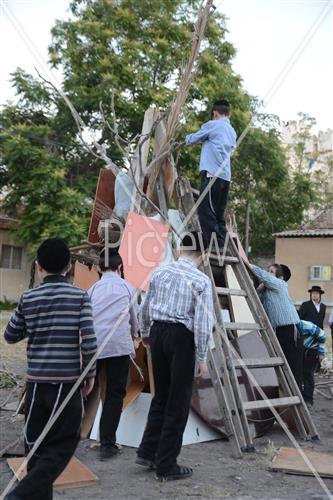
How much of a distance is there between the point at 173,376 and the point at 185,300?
0.55 m

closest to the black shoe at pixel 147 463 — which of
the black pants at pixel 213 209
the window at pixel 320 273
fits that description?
the black pants at pixel 213 209

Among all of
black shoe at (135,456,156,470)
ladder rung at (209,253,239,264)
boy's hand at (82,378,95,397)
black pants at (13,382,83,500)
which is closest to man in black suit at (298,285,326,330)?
ladder rung at (209,253,239,264)

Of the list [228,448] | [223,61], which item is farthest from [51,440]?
[223,61]

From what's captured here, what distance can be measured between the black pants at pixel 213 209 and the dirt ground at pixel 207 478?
2.00 m

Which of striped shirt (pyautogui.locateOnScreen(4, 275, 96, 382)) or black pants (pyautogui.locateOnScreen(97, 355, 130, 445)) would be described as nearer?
striped shirt (pyautogui.locateOnScreen(4, 275, 96, 382))

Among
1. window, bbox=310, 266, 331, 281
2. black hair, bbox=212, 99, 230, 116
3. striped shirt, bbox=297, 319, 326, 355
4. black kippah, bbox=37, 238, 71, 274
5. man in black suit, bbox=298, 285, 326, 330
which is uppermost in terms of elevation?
black hair, bbox=212, 99, 230, 116

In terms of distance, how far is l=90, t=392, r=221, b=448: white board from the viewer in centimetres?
526

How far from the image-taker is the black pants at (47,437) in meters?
3.24

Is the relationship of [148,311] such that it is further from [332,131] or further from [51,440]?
[332,131]

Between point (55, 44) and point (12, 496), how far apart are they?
58.5ft

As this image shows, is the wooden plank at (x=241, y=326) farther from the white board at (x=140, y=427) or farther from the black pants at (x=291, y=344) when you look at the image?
the white board at (x=140, y=427)

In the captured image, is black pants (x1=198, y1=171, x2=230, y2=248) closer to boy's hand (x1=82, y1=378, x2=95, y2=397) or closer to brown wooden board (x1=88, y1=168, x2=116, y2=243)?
brown wooden board (x1=88, y1=168, x2=116, y2=243)

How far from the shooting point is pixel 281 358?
5.78 metres

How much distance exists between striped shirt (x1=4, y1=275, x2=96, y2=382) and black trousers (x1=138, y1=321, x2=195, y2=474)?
0.92 m
